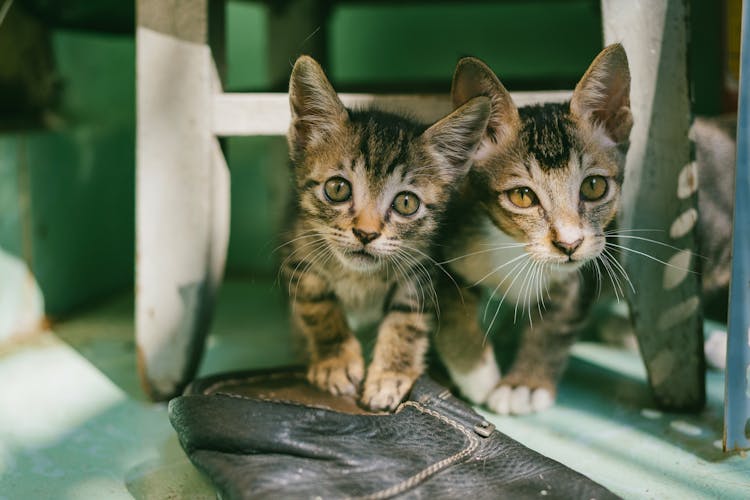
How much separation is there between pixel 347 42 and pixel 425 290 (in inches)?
65.8

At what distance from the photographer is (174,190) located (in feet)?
5.13

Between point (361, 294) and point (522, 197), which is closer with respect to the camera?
point (522, 197)

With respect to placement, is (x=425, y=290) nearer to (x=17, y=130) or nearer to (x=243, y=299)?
(x=243, y=299)

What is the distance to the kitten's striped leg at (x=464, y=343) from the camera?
1.61 metres

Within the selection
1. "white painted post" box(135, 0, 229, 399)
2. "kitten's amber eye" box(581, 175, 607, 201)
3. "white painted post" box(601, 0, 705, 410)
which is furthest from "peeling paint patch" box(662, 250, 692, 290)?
"white painted post" box(135, 0, 229, 399)

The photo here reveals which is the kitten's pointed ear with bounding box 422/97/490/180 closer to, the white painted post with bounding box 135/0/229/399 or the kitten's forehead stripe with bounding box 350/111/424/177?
the kitten's forehead stripe with bounding box 350/111/424/177

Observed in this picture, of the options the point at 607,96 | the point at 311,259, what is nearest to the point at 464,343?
the point at 311,259

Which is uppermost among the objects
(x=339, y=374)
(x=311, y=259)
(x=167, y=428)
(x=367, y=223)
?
(x=367, y=223)

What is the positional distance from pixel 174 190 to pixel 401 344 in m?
0.61

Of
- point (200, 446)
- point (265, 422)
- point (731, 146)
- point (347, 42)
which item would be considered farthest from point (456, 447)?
point (347, 42)

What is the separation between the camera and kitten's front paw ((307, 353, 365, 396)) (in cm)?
150

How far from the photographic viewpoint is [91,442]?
1417mm

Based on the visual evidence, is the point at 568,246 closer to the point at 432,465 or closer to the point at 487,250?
the point at 487,250

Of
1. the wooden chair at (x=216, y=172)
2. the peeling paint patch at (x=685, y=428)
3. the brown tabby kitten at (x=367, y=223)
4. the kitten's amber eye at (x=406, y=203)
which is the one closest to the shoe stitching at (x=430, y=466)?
the brown tabby kitten at (x=367, y=223)
